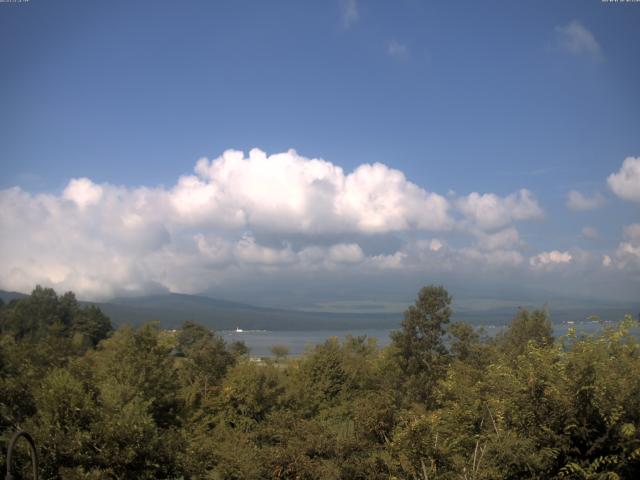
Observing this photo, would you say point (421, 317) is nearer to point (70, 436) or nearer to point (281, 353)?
point (281, 353)

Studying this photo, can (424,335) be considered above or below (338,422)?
above

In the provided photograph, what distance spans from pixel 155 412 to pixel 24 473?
10.2 meters

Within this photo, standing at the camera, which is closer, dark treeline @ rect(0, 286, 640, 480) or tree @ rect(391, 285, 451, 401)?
dark treeline @ rect(0, 286, 640, 480)

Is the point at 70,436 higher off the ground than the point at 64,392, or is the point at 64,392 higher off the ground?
the point at 64,392

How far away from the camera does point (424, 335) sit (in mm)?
49344

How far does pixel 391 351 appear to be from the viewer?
2057 inches

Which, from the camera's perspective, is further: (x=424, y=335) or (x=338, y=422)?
(x=424, y=335)

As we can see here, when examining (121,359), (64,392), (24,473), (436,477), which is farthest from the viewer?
(121,359)

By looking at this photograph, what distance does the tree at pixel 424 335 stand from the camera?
48500 mm

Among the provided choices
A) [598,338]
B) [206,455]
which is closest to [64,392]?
[206,455]

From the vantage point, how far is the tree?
159 ft

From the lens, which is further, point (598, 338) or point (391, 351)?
point (391, 351)

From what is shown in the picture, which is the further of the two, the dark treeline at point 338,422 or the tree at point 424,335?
the tree at point 424,335

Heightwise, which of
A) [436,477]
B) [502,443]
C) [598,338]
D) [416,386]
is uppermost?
[598,338]
